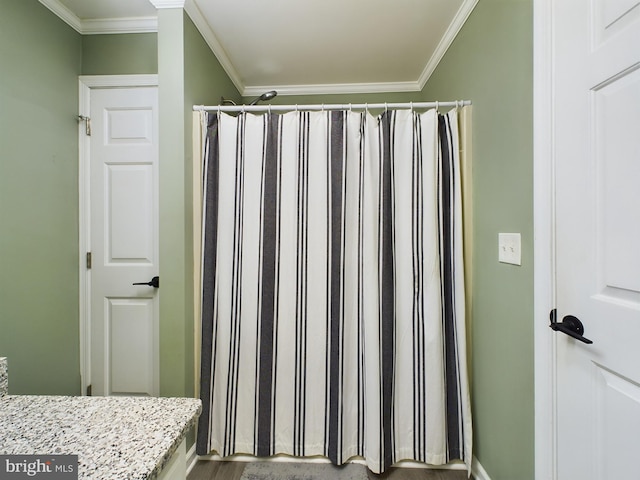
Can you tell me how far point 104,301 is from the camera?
170cm

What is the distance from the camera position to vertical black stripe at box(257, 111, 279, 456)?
1.46m

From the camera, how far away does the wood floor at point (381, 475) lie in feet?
4.57

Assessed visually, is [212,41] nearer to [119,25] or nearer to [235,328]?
[119,25]

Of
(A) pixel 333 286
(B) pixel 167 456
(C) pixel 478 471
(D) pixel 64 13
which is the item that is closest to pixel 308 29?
(D) pixel 64 13

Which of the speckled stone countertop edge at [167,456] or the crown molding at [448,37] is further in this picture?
the crown molding at [448,37]

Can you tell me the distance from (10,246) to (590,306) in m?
2.41

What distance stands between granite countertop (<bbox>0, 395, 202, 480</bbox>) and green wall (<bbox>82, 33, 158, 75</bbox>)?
184 cm

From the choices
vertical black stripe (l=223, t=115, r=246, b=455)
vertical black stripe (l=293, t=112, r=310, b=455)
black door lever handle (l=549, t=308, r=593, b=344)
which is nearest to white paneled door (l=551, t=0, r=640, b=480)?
black door lever handle (l=549, t=308, r=593, b=344)

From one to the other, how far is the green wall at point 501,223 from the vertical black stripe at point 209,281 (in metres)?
1.40

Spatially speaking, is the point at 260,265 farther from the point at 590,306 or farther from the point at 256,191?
the point at 590,306

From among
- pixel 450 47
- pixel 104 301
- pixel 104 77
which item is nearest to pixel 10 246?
pixel 104 301

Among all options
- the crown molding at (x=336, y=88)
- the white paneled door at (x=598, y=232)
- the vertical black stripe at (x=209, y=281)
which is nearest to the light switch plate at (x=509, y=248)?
the white paneled door at (x=598, y=232)

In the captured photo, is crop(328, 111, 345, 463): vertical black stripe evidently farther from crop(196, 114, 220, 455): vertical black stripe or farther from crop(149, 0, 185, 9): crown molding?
crop(149, 0, 185, 9): crown molding

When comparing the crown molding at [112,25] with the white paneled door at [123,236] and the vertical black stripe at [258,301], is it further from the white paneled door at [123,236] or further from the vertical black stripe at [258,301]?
the vertical black stripe at [258,301]
